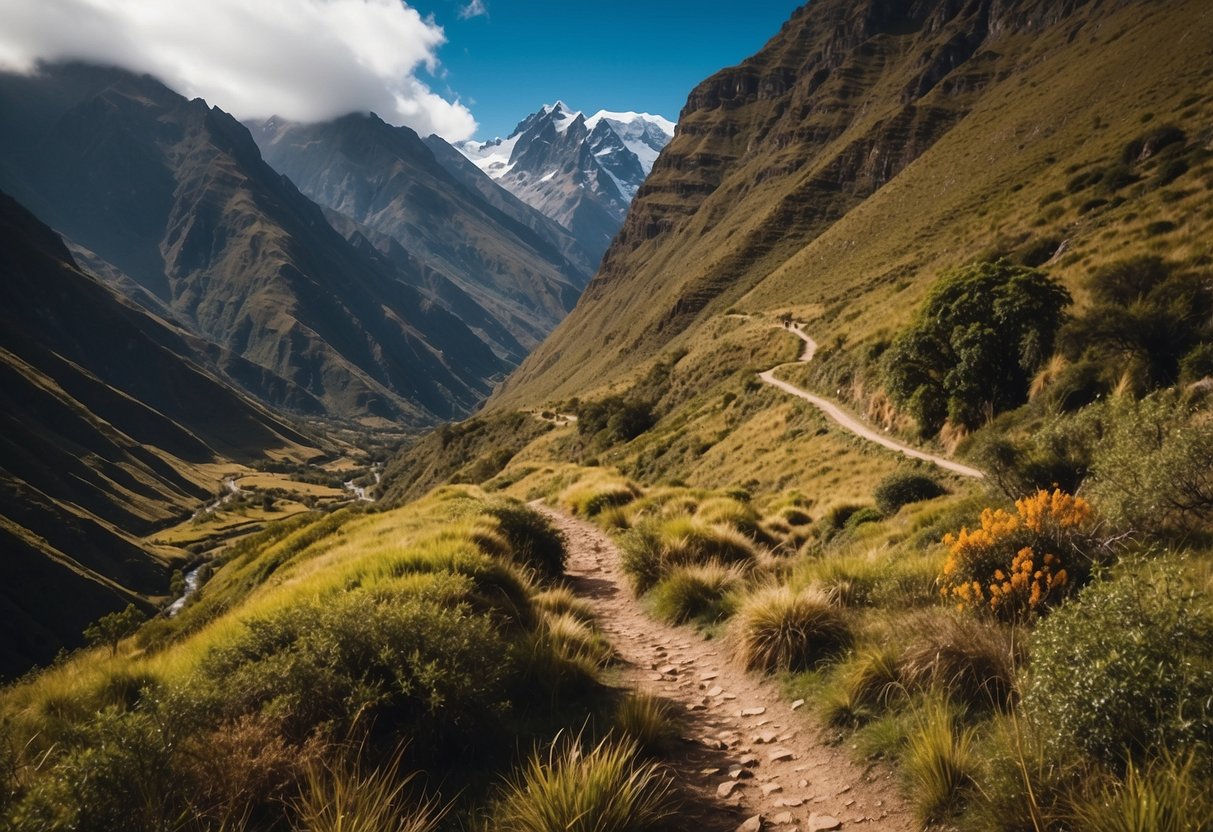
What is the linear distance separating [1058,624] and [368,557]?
26.6 ft

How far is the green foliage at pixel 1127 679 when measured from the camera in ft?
11.7

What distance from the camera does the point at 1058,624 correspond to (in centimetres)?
445

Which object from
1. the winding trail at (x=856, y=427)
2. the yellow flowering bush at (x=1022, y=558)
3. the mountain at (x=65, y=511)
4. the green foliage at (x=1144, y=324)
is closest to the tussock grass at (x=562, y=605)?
the yellow flowering bush at (x=1022, y=558)

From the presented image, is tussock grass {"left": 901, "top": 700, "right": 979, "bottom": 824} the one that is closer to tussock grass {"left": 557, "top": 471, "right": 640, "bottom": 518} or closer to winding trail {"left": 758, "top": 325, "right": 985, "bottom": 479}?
winding trail {"left": 758, "top": 325, "right": 985, "bottom": 479}

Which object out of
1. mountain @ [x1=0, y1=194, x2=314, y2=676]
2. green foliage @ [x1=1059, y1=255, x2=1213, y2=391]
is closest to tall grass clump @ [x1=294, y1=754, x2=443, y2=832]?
green foliage @ [x1=1059, y1=255, x2=1213, y2=391]

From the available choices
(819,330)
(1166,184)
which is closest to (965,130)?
(819,330)

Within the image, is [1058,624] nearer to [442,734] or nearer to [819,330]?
[442,734]

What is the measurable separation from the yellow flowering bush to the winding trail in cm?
818

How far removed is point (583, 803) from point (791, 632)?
12.2 feet

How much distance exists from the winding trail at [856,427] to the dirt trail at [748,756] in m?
10.6

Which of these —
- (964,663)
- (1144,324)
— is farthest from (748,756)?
(1144,324)

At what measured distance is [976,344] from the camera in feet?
79.9

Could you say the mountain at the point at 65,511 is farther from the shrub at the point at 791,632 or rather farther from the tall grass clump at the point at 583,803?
the tall grass clump at the point at 583,803

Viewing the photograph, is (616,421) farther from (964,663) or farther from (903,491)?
(964,663)
